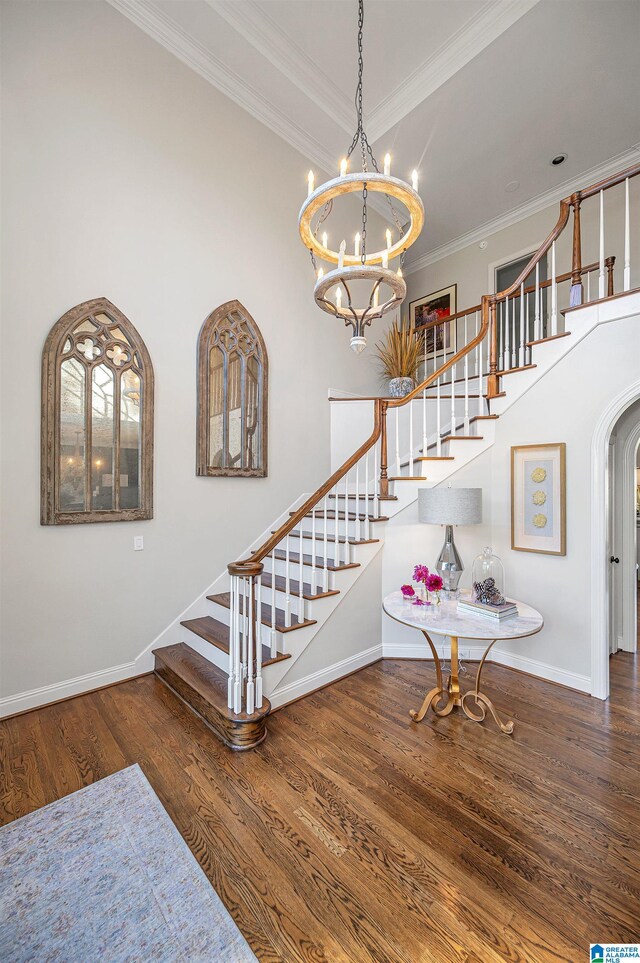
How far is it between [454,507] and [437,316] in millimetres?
4544

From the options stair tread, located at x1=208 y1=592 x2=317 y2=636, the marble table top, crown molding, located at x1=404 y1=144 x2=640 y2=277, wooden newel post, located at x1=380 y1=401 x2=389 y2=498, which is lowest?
stair tread, located at x1=208 y1=592 x2=317 y2=636

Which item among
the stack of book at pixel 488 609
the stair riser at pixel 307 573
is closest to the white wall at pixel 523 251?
the stack of book at pixel 488 609

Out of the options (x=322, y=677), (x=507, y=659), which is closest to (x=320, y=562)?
(x=322, y=677)

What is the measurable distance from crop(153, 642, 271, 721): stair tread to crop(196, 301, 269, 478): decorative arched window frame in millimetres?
1499

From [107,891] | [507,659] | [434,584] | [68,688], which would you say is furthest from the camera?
[507,659]

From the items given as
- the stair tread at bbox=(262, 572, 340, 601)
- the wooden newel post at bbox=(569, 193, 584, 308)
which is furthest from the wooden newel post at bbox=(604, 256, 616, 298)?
the stair tread at bbox=(262, 572, 340, 601)

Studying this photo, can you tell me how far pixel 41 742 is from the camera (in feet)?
7.91

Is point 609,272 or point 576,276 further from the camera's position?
point 609,272

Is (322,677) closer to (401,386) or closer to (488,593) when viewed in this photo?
(488,593)

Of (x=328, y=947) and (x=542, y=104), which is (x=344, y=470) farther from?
(x=542, y=104)

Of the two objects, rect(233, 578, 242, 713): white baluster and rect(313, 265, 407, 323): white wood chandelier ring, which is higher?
rect(313, 265, 407, 323): white wood chandelier ring

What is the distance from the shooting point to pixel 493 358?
363 centimetres

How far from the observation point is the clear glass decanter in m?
2.59

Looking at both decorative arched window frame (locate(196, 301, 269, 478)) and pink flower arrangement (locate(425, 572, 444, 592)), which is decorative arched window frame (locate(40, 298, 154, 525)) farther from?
pink flower arrangement (locate(425, 572, 444, 592))
